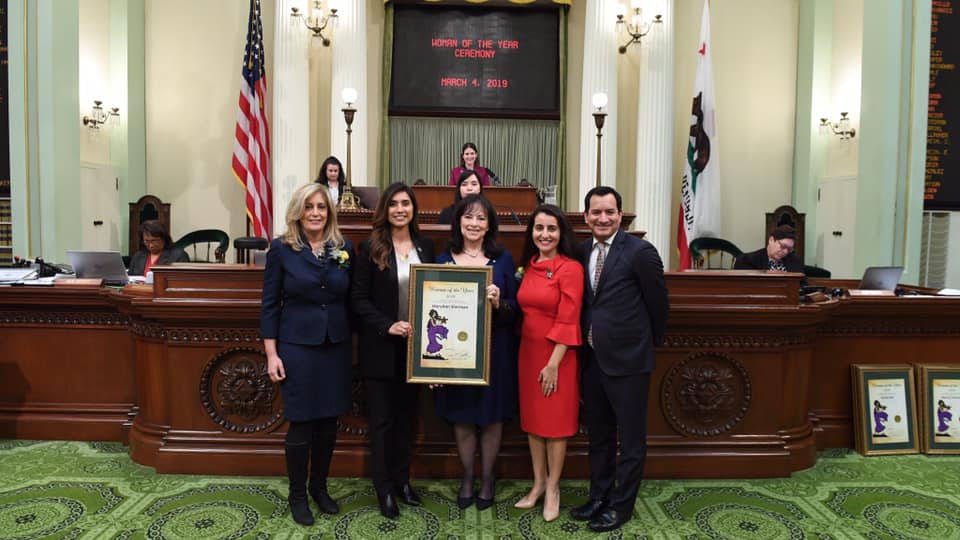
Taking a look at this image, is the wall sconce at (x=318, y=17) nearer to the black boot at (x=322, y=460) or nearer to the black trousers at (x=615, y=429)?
the black boot at (x=322, y=460)

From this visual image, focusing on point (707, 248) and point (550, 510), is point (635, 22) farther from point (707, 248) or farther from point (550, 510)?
point (550, 510)

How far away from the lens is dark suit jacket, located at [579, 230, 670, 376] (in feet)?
10.7

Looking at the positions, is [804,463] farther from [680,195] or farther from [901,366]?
[680,195]

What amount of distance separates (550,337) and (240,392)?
2.07 meters

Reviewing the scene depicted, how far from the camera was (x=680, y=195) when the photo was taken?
10.5 meters

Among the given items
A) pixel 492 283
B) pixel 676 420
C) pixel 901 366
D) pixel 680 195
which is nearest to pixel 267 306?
pixel 492 283

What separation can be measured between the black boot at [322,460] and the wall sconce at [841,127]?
30.5 feet

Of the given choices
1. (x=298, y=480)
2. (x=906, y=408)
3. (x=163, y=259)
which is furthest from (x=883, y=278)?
(x=163, y=259)

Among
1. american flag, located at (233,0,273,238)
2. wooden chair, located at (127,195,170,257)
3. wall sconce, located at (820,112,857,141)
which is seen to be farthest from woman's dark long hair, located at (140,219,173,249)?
wall sconce, located at (820,112,857,141)

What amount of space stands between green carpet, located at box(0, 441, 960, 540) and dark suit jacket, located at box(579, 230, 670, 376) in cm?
91

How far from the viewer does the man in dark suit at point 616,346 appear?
325 cm

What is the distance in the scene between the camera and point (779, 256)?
5.37 meters

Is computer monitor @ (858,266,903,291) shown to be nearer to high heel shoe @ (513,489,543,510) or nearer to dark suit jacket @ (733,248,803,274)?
dark suit jacket @ (733,248,803,274)

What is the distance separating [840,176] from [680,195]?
7.69 feet
